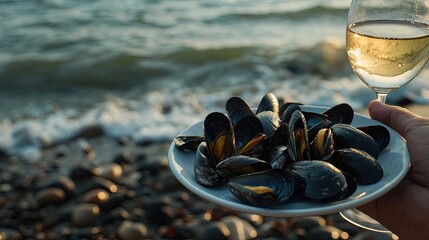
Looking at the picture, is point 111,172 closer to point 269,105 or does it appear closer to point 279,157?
point 269,105

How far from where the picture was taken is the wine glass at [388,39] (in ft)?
7.27

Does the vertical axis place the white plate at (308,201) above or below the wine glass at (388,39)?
below

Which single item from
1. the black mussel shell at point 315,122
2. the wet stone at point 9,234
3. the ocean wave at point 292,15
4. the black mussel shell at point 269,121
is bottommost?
the wet stone at point 9,234

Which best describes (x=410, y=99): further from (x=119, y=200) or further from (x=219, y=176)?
(x=219, y=176)

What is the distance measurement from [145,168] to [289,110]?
8.84 ft

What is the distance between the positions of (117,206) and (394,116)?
2521mm

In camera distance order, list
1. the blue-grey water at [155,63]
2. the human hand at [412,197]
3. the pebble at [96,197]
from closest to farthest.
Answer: the human hand at [412,197]
the pebble at [96,197]
the blue-grey water at [155,63]

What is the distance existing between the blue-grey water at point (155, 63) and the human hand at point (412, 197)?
3.30m

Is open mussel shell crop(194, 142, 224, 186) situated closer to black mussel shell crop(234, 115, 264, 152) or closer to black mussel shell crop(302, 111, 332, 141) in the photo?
black mussel shell crop(234, 115, 264, 152)

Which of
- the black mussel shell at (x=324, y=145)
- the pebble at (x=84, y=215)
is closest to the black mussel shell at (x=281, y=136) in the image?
the black mussel shell at (x=324, y=145)

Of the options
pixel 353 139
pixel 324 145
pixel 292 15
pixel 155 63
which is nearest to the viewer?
pixel 324 145

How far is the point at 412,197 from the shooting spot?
2.13m

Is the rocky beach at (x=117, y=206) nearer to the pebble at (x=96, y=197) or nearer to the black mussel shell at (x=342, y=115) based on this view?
the pebble at (x=96, y=197)

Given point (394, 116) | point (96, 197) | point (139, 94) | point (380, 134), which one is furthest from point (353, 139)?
point (139, 94)
